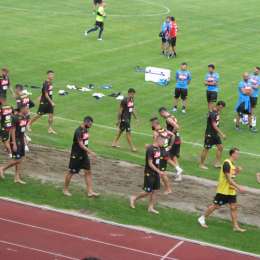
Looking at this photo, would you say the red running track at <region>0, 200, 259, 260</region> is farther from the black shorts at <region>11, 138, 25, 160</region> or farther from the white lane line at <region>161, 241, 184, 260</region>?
the black shorts at <region>11, 138, 25, 160</region>

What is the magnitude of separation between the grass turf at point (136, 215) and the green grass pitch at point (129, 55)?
9.76ft

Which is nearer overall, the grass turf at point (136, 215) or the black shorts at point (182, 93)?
the grass turf at point (136, 215)

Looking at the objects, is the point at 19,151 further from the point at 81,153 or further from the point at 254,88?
the point at 254,88

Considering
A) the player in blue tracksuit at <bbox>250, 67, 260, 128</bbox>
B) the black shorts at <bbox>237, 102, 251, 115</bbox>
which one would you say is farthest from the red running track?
the player in blue tracksuit at <bbox>250, 67, 260, 128</bbox>

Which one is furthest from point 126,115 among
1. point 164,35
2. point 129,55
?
point 164,35

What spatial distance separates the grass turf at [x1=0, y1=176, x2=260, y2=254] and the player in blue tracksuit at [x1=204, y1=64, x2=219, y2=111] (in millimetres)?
8364

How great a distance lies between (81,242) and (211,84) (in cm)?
1120

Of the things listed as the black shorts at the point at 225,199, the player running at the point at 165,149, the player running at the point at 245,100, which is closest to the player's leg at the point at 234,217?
the black shorts at the point at 225,199

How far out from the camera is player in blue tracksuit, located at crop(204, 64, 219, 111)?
25188mm

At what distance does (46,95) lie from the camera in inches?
885

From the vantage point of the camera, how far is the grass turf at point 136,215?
16.1 m

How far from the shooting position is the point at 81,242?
50.8 ft

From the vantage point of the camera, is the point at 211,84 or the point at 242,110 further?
the point at 211,84

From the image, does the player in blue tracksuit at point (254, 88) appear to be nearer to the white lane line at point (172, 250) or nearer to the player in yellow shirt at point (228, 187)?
the player in yellow shirt at point (228, 187)
